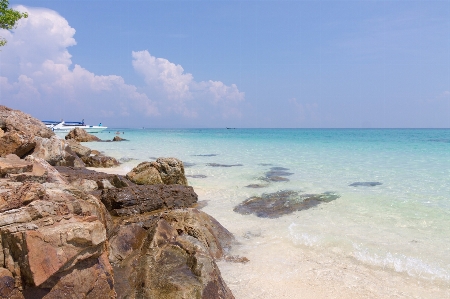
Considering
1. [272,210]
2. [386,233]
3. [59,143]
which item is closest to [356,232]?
[386,233]

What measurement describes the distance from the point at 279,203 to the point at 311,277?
4.95 metres

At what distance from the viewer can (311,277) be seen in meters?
5.49

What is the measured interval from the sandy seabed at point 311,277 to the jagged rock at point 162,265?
0.92m

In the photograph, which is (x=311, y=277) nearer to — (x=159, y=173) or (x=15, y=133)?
(x=159, y=173)

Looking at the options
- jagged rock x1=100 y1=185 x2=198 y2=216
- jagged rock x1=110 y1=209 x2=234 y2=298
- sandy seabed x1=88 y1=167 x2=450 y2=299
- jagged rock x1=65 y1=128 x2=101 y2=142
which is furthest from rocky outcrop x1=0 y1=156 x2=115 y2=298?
jagged rock x1=65 y1=128 x2=101 y2=142

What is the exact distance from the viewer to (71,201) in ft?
11.4

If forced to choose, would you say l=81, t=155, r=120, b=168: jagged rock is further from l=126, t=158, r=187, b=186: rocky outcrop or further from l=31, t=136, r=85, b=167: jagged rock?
l=126, t=158, r=187, b=186: rocky outcrop

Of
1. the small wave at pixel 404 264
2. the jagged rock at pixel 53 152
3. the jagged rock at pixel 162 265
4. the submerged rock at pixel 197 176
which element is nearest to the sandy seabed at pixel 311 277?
the small wave at pixel 404 264

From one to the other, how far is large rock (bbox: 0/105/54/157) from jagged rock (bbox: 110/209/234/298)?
5.68m

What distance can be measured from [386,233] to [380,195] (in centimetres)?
394

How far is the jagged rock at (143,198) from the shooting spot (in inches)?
285

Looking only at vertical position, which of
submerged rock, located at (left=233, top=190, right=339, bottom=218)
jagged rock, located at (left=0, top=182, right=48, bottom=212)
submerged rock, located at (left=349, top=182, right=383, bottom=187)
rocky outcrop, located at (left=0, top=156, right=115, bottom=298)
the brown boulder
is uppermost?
jagged rock, located at (left=0, top=182, right=48, bottom=212)

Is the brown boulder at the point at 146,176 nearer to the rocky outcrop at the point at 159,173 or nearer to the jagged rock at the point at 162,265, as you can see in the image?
the rocky outcrop at the point at 159,173

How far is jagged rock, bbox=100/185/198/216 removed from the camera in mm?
7238
